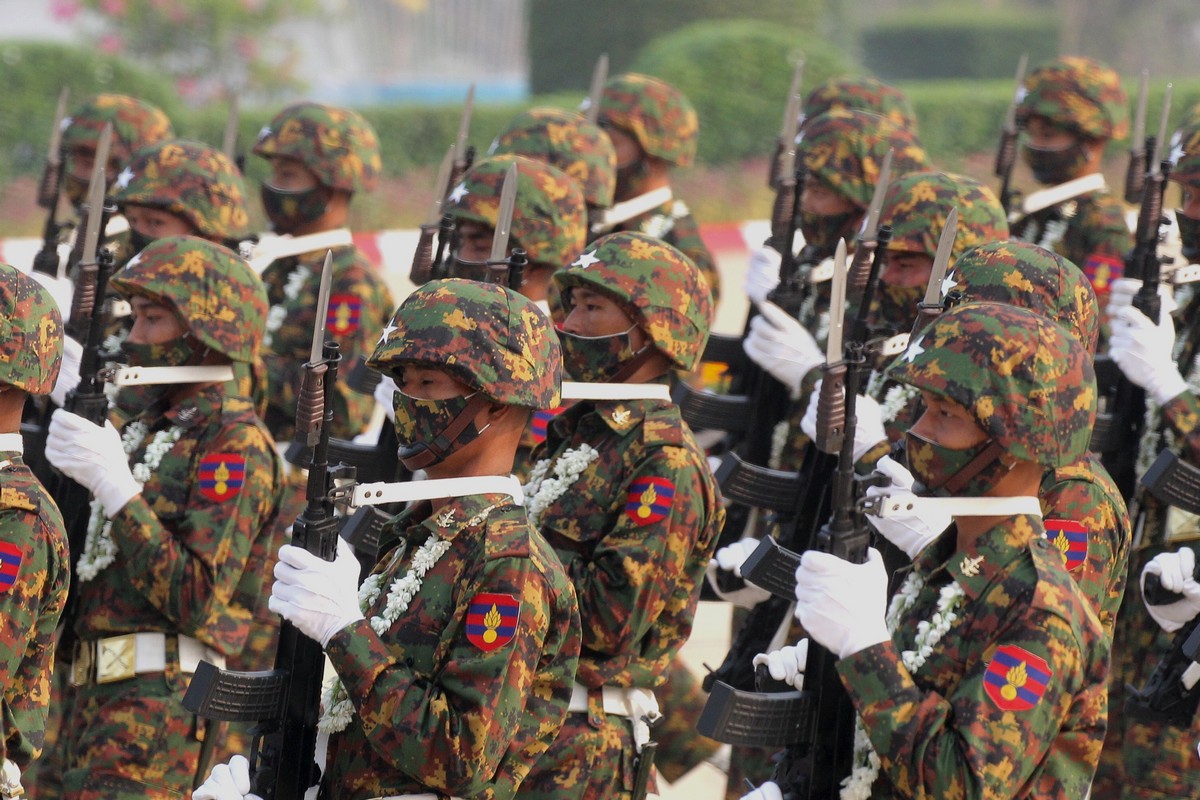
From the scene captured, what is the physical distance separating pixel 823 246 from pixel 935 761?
4473mm

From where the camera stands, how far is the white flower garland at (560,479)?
5.67 m

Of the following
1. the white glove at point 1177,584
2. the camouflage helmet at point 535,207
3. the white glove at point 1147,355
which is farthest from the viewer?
the camouflage helmet at point 535,207

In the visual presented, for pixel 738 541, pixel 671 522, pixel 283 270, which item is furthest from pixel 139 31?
pixel 671 522

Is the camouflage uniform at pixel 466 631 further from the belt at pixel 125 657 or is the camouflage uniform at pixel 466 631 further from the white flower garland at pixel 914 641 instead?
the belt at pixel 125 657

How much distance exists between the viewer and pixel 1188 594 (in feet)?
22.1

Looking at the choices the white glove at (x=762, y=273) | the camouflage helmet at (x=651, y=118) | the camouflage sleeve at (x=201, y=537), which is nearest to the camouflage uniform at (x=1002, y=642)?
the camouflage sleeve at (x=201, y=537)

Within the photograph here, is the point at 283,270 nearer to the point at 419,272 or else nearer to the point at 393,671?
the point at 419,272

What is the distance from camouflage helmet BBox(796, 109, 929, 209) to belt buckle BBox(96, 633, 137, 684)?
146 inches

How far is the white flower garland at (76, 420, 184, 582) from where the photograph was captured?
6195mm

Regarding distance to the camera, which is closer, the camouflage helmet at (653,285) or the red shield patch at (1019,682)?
the red shield patch at (1019,682)

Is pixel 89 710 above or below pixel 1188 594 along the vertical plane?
below

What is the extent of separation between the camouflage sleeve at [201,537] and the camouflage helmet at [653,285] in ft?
3.77

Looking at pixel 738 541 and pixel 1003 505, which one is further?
pixel 738 541

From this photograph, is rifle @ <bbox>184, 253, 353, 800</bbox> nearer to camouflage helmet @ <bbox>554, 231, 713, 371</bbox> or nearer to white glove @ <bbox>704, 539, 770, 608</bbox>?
camouflage helmet @ <bbox>554, 231, 713, 371</bbox>
